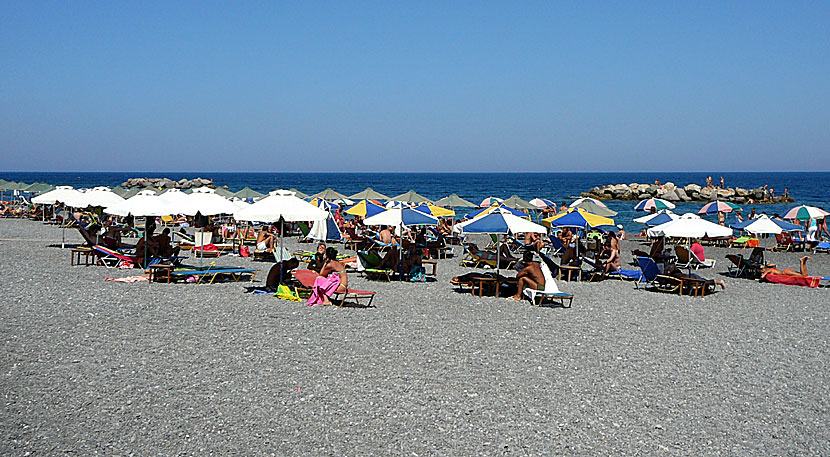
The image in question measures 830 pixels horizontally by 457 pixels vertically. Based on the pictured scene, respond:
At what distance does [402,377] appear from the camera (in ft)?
23.3

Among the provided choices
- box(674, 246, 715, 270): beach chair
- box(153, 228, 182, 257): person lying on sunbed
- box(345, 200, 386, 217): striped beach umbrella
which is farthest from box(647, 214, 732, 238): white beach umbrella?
box(153, 228, 182, 257): person lying on sunbed

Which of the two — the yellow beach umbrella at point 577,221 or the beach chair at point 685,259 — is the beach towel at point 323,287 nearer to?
the yellow beach umbrella at point 577,221

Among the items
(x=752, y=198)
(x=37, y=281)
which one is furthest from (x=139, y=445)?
(x=752, y=198)

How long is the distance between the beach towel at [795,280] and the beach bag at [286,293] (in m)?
10.4

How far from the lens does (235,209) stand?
47.5 ft

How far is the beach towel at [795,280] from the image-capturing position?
574 inches

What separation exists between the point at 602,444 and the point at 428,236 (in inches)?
700

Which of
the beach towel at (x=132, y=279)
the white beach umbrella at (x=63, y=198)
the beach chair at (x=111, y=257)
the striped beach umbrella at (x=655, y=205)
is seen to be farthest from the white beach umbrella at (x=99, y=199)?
the striped beach umbrella at (x=655, y=205)

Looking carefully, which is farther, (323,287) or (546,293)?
(546,293)

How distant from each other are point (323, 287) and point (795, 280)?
1024 cm

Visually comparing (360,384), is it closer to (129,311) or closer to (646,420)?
(646,420)

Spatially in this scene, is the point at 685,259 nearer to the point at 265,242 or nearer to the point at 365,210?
the point at 365,210

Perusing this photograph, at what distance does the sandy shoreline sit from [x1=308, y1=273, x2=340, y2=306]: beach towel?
0.39m

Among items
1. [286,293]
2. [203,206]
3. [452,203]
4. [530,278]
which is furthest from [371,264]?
[452,203]
